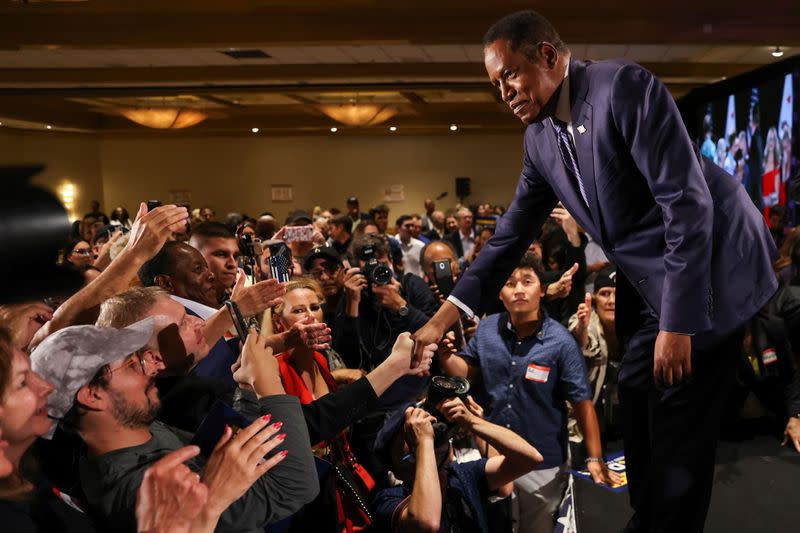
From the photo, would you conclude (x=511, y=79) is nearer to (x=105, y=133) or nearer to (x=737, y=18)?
(x=737, y=18)

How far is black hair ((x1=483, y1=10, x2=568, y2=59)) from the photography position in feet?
4.73

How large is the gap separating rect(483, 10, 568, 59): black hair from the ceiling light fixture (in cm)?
1261

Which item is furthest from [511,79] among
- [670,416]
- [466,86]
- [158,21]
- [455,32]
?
[466,86]

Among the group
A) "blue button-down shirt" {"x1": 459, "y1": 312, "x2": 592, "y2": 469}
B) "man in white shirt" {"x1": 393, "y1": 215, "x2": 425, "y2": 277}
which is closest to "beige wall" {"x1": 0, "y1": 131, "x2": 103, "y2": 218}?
"man in white shirt" {"x1": 393, "y1": 215, "x2": 425, "y2": 277}

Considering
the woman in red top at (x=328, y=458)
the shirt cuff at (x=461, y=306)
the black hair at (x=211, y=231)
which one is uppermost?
the black hair at (x=211, y=231)

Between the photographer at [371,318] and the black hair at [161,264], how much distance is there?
2.70ft

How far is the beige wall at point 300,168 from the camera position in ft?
51.2

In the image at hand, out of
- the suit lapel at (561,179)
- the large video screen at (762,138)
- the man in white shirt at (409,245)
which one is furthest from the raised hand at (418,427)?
the large video screen at (762,138)

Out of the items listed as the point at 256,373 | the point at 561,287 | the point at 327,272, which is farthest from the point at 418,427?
the point at 327,272

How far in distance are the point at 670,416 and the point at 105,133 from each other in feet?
52.3

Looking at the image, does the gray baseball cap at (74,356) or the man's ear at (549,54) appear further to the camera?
the man's ear at (549,54)

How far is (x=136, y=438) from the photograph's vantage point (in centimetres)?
131

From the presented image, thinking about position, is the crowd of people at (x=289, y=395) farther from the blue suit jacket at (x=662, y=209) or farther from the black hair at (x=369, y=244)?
the blue suit jacket at (x=662, y=209)

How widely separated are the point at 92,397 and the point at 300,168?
14852 mm
